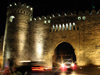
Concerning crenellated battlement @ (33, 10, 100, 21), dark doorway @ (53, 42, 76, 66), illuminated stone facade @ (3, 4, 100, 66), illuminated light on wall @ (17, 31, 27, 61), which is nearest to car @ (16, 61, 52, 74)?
illuminated stone facade @ (3, 4, 100, 66)

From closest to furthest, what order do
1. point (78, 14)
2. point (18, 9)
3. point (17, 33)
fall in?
point (78, 14) → point (17, 33) → point (18, 9)

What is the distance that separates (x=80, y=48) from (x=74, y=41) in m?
1.16

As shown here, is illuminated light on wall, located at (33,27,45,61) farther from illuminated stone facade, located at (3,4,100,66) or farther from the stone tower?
the stone tower

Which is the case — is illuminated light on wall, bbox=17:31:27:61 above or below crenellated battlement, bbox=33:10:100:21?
below

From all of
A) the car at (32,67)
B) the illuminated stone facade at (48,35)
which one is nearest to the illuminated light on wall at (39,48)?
the illuminated stone facade at (48,35)

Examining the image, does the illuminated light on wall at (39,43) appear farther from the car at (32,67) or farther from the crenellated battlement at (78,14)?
the car at (32,67)

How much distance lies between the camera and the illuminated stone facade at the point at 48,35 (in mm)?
16984

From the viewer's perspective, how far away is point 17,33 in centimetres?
1927

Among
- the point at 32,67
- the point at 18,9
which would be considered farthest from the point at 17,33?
the point at 32,67

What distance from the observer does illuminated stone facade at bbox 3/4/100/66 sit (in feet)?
55.7

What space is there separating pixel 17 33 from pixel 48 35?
4.19 meters

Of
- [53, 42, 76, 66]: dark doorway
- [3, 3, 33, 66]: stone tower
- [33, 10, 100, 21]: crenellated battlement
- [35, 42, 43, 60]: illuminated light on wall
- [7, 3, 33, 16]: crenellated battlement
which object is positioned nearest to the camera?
[33, 10, 100, 21]: crenellated battlement

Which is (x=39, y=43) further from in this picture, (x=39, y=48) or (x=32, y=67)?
(x=32, y=67)

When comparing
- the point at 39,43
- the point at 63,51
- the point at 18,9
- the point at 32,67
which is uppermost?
the point at 18,9
